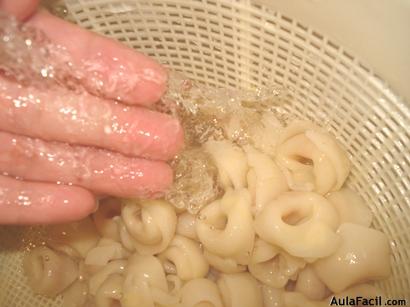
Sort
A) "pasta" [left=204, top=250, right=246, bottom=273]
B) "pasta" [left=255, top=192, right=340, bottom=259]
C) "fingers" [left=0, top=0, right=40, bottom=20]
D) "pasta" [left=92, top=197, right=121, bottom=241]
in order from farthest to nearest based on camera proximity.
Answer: "pasta" [left=92, top=197, right=121, bottom=241]
"pasta" [left=204, top=250, right=246, bottom=273]
"pasta" [left=255, top=192, right=340, bottom=259]
"fingers" [left=0, top=0, right=40, bottom=20]

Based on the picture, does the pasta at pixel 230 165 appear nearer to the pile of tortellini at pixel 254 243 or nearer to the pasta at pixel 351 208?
the pile of tortellini at pixel 254 243

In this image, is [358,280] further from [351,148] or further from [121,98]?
[121,98]

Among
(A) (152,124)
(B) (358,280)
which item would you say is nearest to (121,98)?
(A) (152,124)

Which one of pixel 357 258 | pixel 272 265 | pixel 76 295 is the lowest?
pixel 76 295

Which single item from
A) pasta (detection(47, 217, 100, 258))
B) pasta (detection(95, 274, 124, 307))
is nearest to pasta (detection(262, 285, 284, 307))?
pasta (detection(95, 274, 124, 307))

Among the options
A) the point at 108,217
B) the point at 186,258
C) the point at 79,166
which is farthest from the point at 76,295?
the point at 79,166

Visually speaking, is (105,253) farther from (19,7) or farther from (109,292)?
(19,7)

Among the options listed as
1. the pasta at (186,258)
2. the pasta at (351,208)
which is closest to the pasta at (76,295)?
the pasta at (186,258)

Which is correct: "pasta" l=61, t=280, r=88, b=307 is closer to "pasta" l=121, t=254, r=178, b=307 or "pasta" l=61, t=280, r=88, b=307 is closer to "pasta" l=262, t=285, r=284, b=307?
"pasta" l=121, t=254, r=178, b=307
